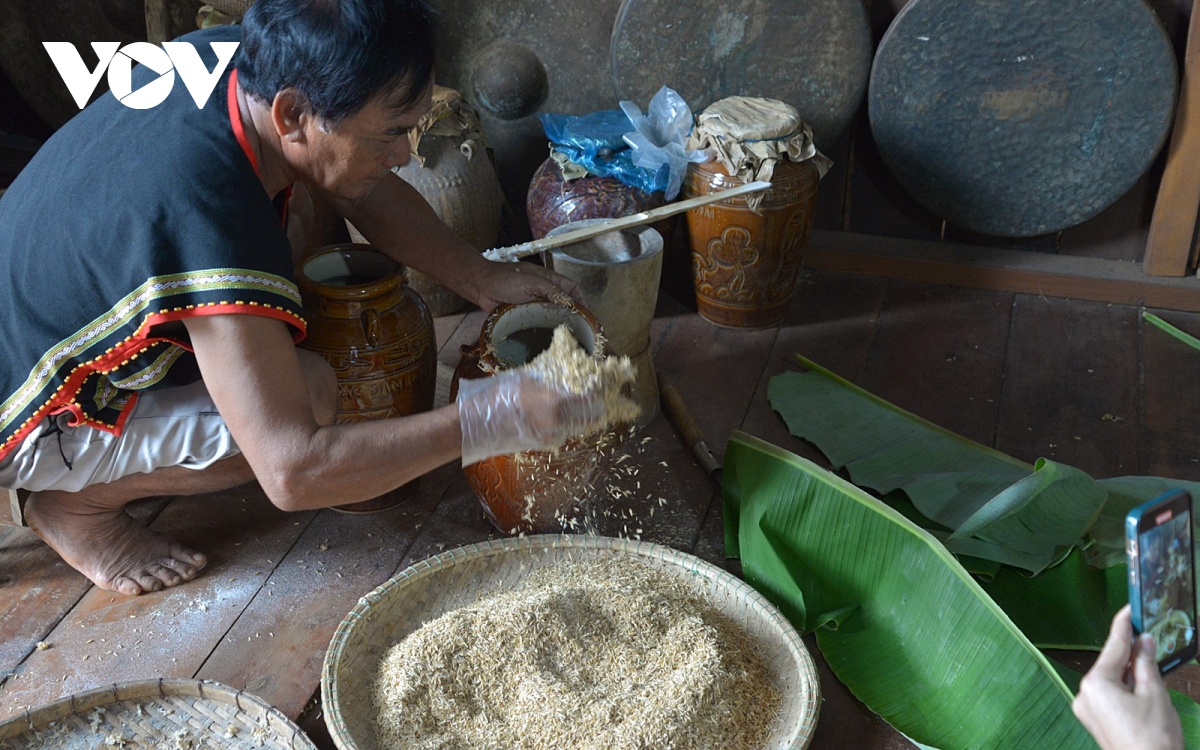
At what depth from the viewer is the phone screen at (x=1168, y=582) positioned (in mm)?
998

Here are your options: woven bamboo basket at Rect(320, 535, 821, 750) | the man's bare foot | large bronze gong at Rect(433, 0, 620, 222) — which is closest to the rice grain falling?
woven bamboo basket at Rect(320, 535, 821, 750)

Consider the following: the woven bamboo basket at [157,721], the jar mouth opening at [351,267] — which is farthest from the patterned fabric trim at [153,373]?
the woven bamboo basket at [157,721]

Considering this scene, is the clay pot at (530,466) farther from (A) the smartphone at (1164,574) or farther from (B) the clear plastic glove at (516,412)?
(A) the smartphone at (1164,574)

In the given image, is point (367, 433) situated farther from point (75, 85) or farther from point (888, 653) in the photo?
point (75, 85)

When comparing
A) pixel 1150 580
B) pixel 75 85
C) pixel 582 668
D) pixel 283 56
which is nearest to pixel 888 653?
pixel 582 668

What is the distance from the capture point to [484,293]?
78.2 inches

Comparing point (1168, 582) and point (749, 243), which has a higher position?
point (1168, 582)

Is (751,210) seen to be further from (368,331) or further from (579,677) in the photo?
(579,677)

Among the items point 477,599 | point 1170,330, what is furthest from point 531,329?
point 1170,330

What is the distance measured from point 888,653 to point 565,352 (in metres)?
0.73

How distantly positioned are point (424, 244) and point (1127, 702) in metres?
1.51

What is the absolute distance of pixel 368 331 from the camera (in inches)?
72.0

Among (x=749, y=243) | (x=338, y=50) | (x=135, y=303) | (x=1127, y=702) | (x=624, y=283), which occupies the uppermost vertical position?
(x=338, y=50)

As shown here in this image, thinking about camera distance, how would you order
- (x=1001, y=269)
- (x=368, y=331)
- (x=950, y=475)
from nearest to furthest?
(x=368, y=331), (x=950, y=475), (x=1001, y=269)
